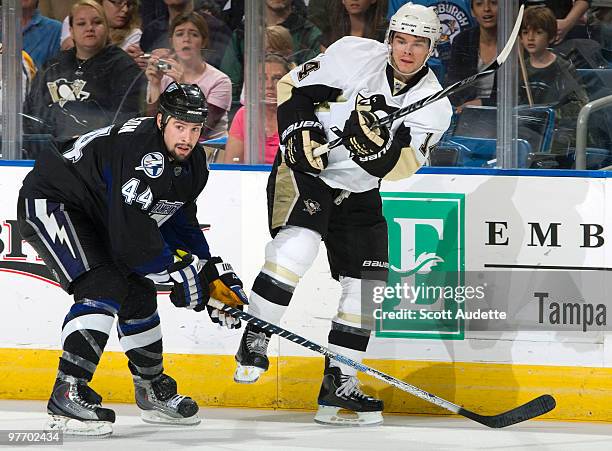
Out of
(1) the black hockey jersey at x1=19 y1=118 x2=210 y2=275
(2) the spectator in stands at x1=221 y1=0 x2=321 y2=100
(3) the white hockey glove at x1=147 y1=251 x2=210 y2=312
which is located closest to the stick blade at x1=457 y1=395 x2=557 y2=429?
(3) the white hockey glove at x1=147 y1=251 x2=210 y2=312

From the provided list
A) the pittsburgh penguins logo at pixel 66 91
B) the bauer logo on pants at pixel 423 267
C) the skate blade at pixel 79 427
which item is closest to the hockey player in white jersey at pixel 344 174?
the bauer logo on pants at pixel 423 267

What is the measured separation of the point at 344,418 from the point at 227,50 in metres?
1.38

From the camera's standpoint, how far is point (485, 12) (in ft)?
14.9

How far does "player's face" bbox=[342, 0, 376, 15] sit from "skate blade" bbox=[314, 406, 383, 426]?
1.38 meters

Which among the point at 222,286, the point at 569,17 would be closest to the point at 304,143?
the point at 222,286

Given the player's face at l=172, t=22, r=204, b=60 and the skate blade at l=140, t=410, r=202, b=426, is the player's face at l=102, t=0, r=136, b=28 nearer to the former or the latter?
the player's face at l=172, t=22, r=204, b=60

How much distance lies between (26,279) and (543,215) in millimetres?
1763

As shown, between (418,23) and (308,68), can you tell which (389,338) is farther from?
(418,23)

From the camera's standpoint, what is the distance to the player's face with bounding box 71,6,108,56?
479 centimetres

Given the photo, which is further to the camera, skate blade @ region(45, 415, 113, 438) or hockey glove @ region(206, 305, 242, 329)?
hockey glove @ region(206, 305, 242, 329)

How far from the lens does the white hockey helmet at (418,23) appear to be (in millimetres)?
4062

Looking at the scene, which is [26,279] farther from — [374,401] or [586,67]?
[586,67]

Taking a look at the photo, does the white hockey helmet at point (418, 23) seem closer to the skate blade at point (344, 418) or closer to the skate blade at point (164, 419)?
the skate blade at point (344, 418)

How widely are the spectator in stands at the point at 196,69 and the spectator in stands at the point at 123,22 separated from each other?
0.35 ft
